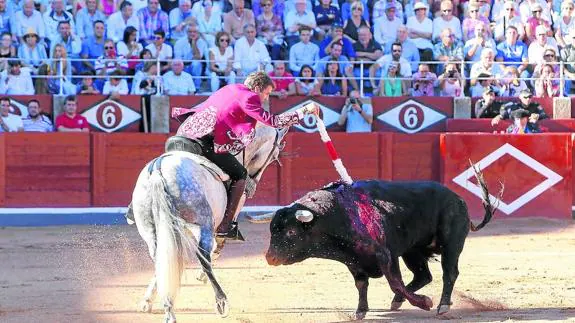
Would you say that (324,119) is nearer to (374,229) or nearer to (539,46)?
(539,46)

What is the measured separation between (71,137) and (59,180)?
528mm

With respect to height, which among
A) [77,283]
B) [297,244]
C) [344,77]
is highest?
[344,77]

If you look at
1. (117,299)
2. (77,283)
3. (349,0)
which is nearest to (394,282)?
(117,299)

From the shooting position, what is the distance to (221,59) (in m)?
13.9

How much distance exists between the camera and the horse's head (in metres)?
7.72

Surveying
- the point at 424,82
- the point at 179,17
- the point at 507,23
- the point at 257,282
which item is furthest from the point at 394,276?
the point at 507,23

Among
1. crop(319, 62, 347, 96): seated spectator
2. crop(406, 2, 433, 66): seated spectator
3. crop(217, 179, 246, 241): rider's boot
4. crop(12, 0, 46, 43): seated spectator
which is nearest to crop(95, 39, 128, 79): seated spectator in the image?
crop(12, 0, 46, 43): seated spectator

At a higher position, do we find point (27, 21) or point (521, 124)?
point (27, 21)

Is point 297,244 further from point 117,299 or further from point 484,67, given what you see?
point 484,67

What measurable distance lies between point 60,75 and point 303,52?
3.01 m

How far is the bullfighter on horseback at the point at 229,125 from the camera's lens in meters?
7.06

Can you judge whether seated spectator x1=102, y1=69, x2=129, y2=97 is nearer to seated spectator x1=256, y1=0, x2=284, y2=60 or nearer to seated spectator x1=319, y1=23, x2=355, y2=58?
seated spectator x1=256, y1=0, x2=284, y2=60

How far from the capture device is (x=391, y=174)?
14.3 metres

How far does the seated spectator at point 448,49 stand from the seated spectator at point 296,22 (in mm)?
1669
